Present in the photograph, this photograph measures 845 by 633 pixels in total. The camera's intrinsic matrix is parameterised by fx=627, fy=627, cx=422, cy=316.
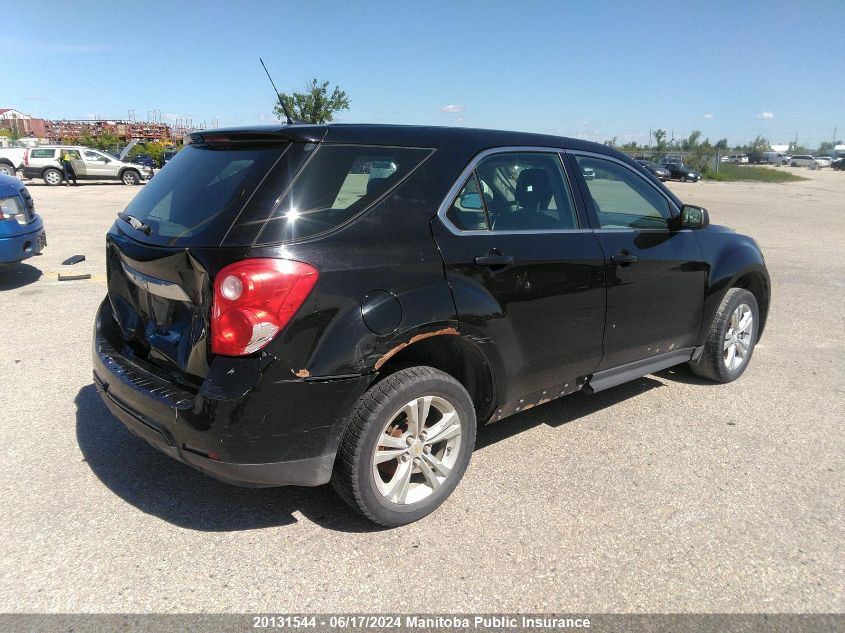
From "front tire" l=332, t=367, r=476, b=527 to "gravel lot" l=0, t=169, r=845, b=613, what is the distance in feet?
0.51

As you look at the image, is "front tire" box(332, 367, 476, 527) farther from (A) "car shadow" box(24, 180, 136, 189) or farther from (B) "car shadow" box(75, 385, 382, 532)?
(A) "car shadow" box(24, 180, 136, 189)

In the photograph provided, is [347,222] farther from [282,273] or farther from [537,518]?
[537,518]

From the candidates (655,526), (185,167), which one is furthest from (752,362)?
(185,167)

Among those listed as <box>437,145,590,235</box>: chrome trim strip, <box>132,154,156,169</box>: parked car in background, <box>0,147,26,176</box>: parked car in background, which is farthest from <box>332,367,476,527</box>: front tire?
<box>132,154,156,169</box>: parked car in background

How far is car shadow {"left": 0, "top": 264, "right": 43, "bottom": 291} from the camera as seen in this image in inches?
296

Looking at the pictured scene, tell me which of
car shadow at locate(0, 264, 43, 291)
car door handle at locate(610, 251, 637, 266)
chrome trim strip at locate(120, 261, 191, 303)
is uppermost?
car door handle at locate(610, 251, 637, 266)

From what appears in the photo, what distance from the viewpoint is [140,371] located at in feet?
9.51

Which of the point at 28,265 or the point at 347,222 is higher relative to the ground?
the point at 347,222

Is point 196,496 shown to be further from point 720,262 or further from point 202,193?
point 720,262

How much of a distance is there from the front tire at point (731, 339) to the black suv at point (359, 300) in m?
1.17

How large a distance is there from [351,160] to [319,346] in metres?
0.85

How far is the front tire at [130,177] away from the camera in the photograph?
29.0 meters

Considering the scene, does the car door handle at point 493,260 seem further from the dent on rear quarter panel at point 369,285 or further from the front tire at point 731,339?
the front tire at point 731,339

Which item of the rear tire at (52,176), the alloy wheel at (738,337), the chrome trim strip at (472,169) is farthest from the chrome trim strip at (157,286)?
the rear tire at (52,176)
